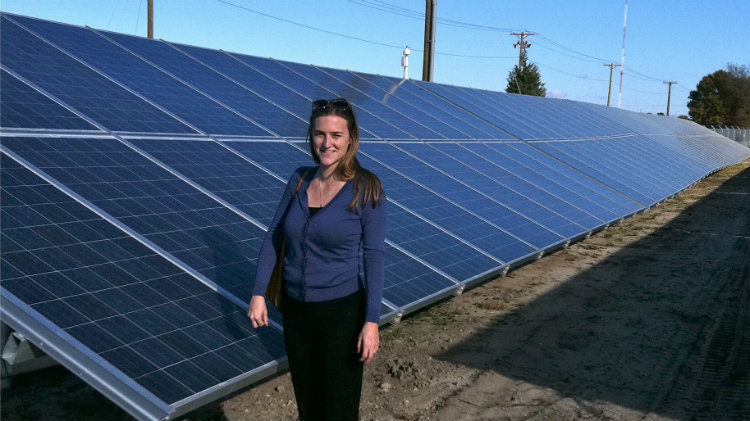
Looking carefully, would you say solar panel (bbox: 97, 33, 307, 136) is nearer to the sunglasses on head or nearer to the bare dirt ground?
the bare dirt ground

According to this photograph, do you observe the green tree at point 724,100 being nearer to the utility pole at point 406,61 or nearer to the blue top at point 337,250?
the utility pole at point 406,61

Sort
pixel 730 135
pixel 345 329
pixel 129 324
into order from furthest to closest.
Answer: pixel 730 135
pixel 129 324
pixel 345 329

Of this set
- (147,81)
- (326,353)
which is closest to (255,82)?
(147,81)

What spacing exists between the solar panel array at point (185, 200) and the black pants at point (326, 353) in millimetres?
590

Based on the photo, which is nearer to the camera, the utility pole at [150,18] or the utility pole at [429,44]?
the utility pole at [429,44]

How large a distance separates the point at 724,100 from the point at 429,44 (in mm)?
95717

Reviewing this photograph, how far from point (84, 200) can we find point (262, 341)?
1.58 m

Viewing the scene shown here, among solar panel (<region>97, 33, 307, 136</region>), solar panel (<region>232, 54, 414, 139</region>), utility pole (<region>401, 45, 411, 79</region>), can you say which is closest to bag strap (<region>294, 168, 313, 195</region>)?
solar panel (<region>97, 33, 307, 136</region>)

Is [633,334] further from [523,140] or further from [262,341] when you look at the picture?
[523,140]

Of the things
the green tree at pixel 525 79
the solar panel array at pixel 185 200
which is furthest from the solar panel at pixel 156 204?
the green tree at pixel 525 79

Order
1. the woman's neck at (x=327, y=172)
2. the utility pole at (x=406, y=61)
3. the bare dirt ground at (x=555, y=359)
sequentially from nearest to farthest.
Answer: the woman's neck at (x=327, y=172), the bare dirt ground at (x=555, y=359), the utility pole at (x=406, y=61)

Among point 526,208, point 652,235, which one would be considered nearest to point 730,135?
point 652,235

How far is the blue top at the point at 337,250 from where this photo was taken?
11.0 feet

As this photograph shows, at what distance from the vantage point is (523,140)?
48.2 feet
